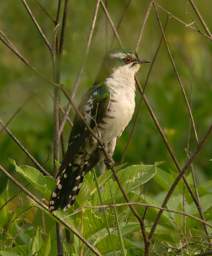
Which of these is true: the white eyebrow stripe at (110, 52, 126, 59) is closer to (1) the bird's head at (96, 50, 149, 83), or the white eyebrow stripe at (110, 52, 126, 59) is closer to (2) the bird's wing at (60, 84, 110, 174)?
(1) the bird's head at (96, 50, 149, 83)

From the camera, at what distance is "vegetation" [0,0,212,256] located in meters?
4.68

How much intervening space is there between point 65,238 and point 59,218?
3.07 feet

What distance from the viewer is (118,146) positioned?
8.19 m

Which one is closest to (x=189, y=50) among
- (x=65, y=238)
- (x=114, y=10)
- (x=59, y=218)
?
(x=114, y=10)

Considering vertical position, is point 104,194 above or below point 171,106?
above

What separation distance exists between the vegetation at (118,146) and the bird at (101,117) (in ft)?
0.33

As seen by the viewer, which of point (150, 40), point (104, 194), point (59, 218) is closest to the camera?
point (59, 218)

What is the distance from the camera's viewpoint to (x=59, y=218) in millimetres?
4512

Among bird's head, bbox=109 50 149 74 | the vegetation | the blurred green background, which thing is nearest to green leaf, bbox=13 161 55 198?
the vegetation

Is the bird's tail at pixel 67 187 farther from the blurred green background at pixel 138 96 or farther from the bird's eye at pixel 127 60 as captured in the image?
the blurred green background at pixel 138 96

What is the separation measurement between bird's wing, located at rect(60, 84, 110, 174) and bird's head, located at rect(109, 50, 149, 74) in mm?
327

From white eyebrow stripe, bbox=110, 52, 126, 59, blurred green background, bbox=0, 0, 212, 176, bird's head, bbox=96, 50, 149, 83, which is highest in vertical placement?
white eyebrow stripe, bbox=110, 52, 126, 59

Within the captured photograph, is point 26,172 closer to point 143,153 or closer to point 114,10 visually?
point 143,153

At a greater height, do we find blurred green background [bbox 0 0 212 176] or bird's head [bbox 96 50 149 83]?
bird's head [bbox 96 50 149 83]
